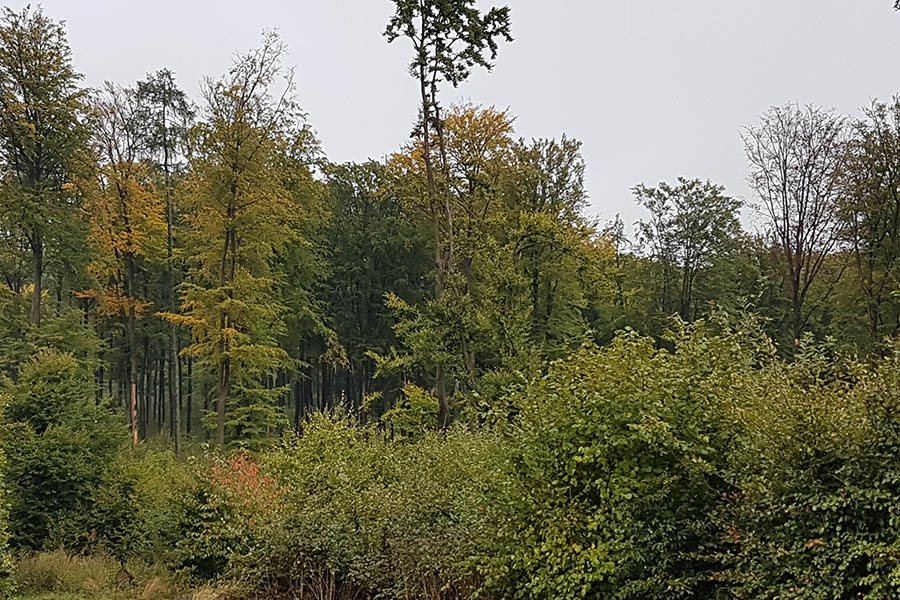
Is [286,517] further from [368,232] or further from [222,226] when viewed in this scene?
[368,232]

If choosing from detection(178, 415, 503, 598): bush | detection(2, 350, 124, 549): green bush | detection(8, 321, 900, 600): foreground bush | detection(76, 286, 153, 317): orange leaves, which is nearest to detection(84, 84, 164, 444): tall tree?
detection(76, 286, 153, 317): orange leaves

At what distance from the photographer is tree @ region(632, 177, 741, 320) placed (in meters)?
28.9

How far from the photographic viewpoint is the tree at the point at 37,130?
19.7 m

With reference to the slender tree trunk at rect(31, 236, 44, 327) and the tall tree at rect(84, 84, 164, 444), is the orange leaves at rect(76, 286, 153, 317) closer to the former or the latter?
the tall tree at rect(84, 84, 164, 444)

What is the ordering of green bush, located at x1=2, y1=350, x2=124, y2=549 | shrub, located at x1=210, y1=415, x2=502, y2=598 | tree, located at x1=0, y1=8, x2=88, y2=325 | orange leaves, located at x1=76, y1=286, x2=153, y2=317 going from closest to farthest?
shrub, located at x1=210, y1=415, x2=502, y2=598 → green bush, located at x1=2, y1=350, x2=124, y2=549 → tree, located at x1=0, y1=8, x2=88, y2=325 → orange leaves, located at x1=76, y1=286, x2=153, y2=317

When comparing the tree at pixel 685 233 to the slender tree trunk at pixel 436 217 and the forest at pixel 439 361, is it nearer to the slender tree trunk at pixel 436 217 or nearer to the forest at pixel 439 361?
the forest at pixel 439 361

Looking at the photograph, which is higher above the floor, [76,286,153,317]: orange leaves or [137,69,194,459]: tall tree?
[137,69,194,459]: tall tree

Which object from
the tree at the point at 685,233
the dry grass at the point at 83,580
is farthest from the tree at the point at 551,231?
the dry grass at the point at 83,580

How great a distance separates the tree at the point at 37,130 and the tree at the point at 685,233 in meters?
21.6

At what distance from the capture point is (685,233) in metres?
29.1

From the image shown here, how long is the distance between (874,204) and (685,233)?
26.7 feet

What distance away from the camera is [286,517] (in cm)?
911

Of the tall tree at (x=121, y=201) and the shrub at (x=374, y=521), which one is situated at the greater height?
the tall tree at (x=121, y=201)

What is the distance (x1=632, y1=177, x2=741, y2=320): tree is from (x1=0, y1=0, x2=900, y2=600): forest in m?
0.11
